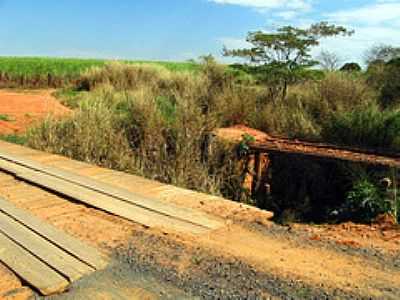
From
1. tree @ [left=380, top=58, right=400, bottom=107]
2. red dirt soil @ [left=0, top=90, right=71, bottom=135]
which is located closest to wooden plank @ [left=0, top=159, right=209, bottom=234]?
red dirt soil @ [left=0, top=90, right=71, bottom=135]

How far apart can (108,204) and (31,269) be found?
144 centimetres

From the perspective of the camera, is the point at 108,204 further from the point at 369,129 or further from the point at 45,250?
the point at 369,129

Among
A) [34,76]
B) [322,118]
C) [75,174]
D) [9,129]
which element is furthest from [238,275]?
[34,76]

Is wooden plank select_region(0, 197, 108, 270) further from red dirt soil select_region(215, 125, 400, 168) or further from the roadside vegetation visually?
red dirt soil select_region(215, 125, 400, 168)

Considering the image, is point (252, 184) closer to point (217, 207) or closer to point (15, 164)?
point (217, 207)

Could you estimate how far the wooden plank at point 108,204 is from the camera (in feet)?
12.1

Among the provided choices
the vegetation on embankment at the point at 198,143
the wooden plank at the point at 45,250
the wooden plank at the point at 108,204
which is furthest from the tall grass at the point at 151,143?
the wooden plank at the point at 45,250

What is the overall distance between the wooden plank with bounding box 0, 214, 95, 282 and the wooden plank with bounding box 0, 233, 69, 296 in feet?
0.13

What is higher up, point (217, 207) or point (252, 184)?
point (217, 207)

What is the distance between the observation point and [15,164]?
5961 millimetres

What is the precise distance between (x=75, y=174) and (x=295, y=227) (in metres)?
2.83

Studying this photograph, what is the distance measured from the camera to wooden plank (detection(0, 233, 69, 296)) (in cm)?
257

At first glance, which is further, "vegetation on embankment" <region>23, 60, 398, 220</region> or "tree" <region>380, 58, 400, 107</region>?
"tree" <region>380, 58, 400, 107</region>

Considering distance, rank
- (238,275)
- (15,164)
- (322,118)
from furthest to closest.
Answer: (322,118) < (15,164) < (238,275)
